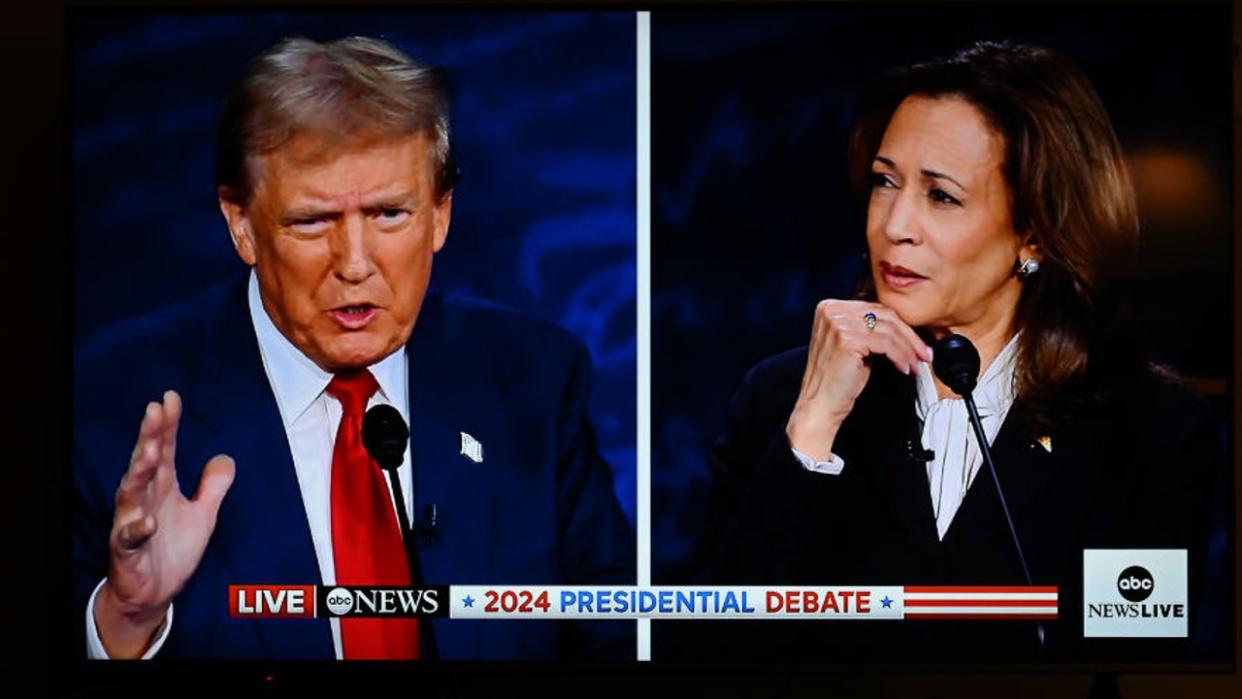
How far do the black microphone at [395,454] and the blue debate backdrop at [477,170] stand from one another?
0.29 meters

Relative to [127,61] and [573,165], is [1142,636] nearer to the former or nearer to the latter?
[573,165]

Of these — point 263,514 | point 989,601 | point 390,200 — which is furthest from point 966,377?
point 263,514

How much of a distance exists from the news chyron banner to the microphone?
4.9 inches

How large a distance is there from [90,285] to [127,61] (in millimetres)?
464

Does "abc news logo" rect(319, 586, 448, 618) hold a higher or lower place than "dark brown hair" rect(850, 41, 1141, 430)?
lower

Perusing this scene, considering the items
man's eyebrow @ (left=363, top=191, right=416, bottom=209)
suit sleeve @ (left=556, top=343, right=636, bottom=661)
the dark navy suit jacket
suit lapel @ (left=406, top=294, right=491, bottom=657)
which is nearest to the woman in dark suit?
suit sleeve @ (left=556, top=343, right=636, bottom=661)

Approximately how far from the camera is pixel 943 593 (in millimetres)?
3033

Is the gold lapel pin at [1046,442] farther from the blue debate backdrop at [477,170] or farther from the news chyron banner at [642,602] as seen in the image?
the blue debate backdrop at [477,170]

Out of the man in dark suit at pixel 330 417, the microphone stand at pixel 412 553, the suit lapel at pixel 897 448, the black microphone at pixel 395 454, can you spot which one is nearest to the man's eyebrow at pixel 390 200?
the man in dark suit at pixel 330 417

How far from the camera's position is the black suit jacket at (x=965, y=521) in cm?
303

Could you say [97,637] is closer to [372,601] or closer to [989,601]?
[372,601]

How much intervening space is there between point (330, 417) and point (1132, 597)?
1.64 metres

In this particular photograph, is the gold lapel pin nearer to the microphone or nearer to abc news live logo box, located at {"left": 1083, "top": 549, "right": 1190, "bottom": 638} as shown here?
the microphone

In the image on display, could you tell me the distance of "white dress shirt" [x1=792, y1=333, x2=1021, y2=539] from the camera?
10.0 ft
